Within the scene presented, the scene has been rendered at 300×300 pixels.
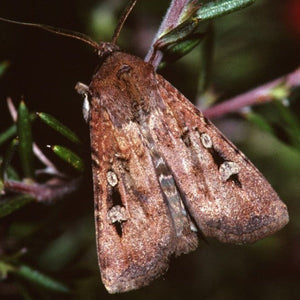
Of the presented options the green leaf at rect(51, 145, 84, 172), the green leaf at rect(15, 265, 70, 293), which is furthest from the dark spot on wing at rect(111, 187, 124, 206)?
the green leaf at rect(15, 265, 70, 293)

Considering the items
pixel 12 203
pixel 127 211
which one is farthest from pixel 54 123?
pixel 127 211

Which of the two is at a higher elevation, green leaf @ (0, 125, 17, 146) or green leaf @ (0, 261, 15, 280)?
green leaf @ (0, 125, 17, 146)

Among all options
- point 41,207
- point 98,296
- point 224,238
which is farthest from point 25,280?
point 98,296

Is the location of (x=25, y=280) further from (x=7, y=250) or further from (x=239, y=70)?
(x=239, y=70)

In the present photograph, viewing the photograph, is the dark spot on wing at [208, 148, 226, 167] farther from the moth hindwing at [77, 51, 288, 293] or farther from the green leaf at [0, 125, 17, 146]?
the green leaf at [0, 125, 17, 146]

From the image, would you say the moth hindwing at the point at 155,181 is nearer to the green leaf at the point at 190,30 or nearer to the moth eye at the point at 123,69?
the moth eye at the point at 123,69

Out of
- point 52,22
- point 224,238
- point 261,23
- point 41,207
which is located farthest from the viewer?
point 261,23

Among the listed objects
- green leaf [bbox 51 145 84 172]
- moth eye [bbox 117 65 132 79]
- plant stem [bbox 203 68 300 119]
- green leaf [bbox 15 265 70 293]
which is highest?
moth eye [bbox 117 65 132 79]
